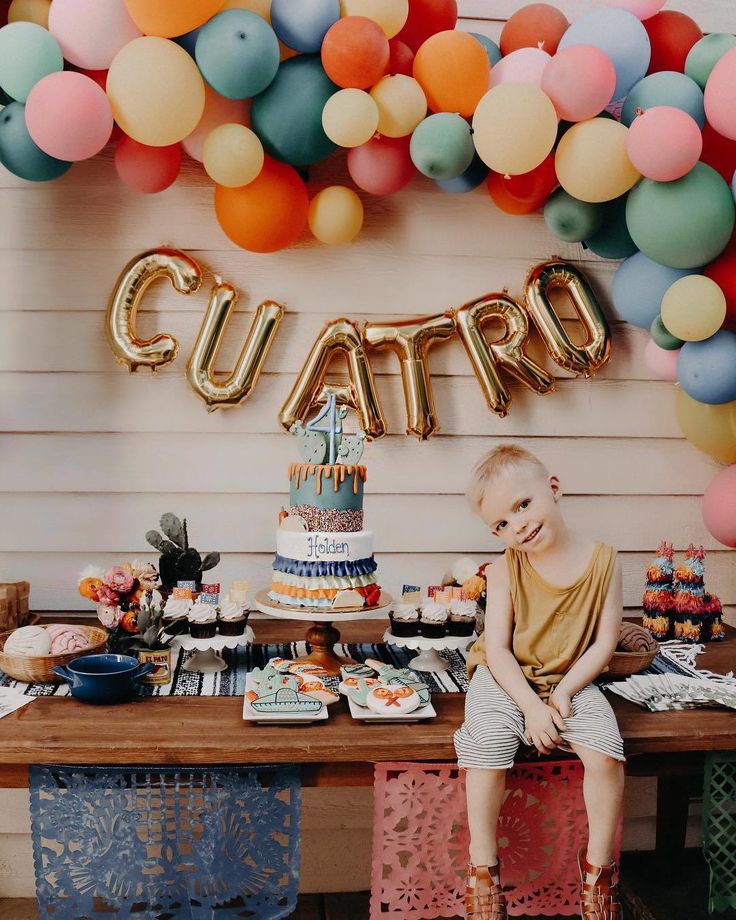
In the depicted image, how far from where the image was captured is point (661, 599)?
7.68 feet

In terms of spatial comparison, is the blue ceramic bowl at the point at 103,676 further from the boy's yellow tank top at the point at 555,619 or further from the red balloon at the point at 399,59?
the red balloon at the point at 399,59

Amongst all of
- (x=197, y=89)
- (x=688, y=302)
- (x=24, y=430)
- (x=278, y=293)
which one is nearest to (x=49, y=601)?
(x=24, y=430)

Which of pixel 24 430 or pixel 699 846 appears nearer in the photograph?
pixel 24 430

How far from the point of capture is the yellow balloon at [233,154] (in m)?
2.07

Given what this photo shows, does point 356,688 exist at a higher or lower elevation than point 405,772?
higher

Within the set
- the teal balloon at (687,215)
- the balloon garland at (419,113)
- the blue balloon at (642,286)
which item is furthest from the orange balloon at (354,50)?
the blue balloon at (642,286)

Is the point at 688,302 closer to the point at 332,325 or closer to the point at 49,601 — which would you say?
the point at 332,325

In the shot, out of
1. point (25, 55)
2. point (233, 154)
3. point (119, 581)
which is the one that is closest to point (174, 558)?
point (119, 581)

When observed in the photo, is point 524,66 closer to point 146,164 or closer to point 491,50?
point 491,50

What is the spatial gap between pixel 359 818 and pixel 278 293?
1.64m

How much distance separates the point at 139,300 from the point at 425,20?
1087 millimetres

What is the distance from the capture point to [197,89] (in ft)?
6.58

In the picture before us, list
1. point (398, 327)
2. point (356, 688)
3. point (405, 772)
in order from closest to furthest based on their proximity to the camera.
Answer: point (405, 772), point (356, 688), point (398, 327)

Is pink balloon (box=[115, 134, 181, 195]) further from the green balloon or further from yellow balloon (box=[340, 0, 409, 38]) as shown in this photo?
the green balloon
